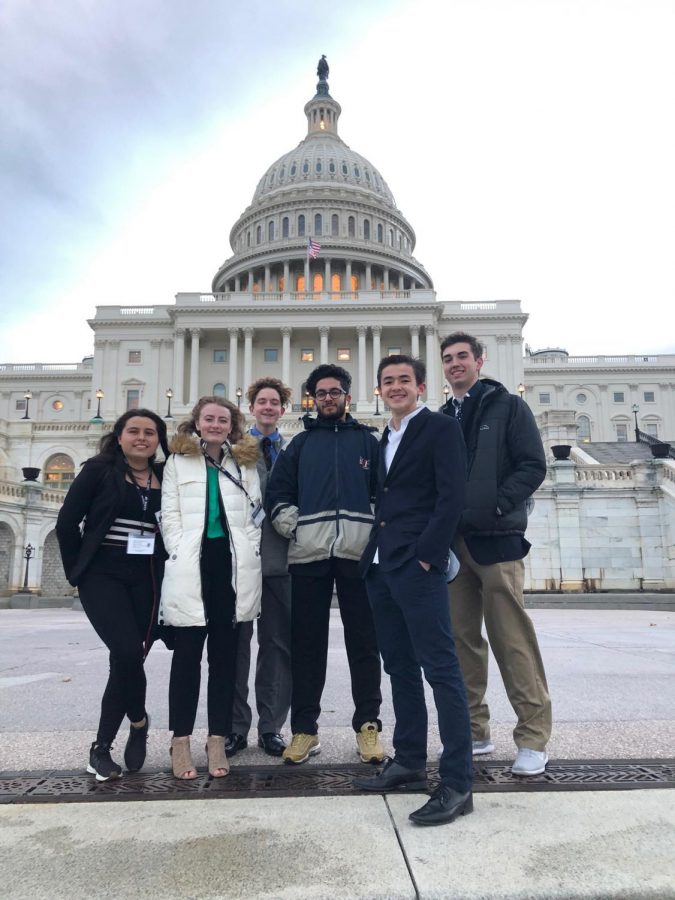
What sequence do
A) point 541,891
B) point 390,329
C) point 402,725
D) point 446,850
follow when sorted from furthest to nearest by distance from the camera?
1. point 390,329
2. point 402,725
3. point 446,850
4. point 541,891

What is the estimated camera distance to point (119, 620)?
14.3ft

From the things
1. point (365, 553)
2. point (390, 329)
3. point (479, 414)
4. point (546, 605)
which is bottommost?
point (546, 605)

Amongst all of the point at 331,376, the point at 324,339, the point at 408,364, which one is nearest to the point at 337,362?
the point at 324,339

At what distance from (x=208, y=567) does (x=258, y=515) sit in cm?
55

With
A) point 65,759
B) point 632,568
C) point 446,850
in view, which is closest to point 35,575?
point 632,568

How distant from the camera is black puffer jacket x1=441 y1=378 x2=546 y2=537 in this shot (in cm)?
450

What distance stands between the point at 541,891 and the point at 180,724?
2371 mm

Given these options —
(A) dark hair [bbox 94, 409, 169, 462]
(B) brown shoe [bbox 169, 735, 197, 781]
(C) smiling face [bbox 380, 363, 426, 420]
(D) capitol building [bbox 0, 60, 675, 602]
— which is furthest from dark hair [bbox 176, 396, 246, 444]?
(D) capitol building [bbox 0, 60, 675, 602]

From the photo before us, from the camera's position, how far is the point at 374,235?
95.4 metres

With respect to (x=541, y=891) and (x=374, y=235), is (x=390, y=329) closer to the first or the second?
(x=374, y=235)

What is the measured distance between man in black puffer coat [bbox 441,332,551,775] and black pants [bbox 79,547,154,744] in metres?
2.12

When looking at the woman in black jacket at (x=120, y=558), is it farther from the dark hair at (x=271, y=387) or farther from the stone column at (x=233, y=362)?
the stone column at (x=233, y=362)

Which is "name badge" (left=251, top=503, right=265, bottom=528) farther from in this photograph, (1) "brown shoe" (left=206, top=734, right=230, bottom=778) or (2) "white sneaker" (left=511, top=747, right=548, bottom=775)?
(2) "white sneaker" (left=511, top=747, right=548, bottom=775)

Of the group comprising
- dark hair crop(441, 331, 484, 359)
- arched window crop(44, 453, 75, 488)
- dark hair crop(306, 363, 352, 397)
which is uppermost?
arched window crop(44, 453, 75, 488)
